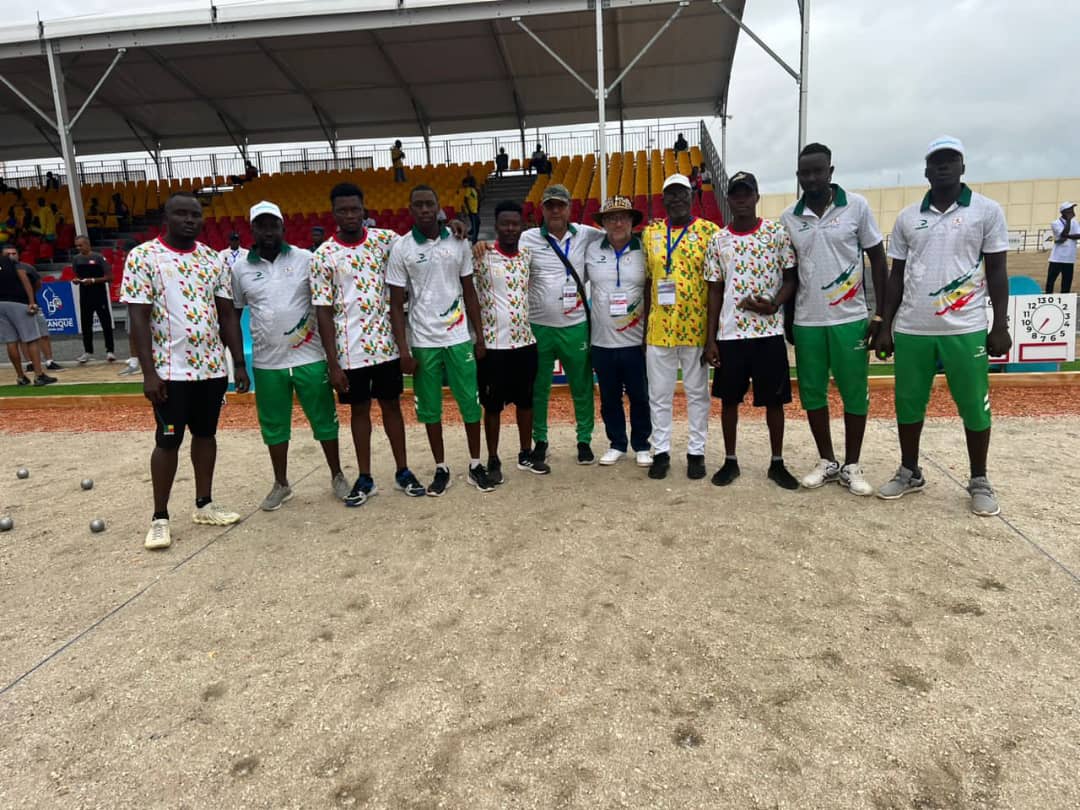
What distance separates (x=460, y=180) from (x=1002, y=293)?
60.0 feet

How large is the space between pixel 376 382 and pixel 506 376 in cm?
91

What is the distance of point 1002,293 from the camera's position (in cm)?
386

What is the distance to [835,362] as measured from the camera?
4.27m

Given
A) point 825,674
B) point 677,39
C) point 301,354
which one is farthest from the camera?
point 677,39

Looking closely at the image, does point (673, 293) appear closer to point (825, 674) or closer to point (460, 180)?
point (825, 674)

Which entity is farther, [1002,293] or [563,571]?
[1002,293]

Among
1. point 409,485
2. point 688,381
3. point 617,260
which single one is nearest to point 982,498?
point 688,381

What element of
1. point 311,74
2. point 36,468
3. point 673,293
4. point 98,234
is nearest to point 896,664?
point 673,293

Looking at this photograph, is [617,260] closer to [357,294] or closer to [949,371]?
[357,294]

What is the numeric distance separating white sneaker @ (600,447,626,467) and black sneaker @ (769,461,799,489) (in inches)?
44.8

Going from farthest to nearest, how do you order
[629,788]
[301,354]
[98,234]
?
[98,234] < [301,354] < [629,788]

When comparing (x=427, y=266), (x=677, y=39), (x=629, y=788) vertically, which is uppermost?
(x=677, y=39)

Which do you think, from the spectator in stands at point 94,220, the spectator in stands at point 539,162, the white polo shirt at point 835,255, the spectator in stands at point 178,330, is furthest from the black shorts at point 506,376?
the spectator in stands at point 94,220

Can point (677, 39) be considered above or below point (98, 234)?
above
